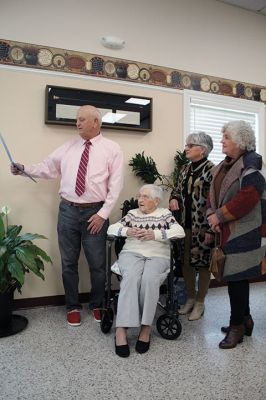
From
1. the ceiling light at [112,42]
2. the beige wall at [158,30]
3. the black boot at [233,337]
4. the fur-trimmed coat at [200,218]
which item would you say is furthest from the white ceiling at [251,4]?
the black boot at [233,337]

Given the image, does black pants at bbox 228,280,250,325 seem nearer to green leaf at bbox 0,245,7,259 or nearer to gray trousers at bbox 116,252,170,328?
gray trousers at bbox 116,252,170,328

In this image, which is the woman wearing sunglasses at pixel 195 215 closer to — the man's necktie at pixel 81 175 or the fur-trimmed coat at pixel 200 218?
the fur-trimmed coat at pixel 200 218

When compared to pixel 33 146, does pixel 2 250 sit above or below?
below

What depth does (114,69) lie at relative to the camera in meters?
2.97

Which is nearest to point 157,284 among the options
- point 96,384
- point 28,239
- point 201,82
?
point 96,384

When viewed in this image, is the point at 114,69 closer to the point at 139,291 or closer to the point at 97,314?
the point at 139,291

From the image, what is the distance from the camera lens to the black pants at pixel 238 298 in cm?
206

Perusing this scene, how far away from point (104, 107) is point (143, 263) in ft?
4.79

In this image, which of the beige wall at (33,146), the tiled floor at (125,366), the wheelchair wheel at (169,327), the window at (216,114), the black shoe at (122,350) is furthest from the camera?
the window at (216,114)

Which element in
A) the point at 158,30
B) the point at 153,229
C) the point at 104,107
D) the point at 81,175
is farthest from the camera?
the point at 158,30

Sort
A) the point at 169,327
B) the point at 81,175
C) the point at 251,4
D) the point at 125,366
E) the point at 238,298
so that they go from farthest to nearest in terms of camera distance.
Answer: the point at 251,4 < the point at 81,175 < the point at 169,327 < the point at 238,298 < the point at 125,366

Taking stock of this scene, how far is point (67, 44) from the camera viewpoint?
2.82m

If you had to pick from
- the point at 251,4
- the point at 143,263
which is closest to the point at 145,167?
the point at 143,263

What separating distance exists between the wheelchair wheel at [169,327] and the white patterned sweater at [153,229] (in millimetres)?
419
